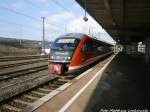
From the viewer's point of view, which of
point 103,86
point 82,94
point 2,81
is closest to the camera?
point 82,94

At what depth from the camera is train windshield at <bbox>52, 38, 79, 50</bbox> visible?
14605 millimetres

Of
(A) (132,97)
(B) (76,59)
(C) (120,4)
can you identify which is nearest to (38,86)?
(B) (76,59)

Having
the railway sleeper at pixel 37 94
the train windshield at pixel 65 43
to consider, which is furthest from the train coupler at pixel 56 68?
the railway sleeper at pixel 37 94

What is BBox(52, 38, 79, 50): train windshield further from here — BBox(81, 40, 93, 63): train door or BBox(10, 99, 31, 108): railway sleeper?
BBox(10, 99, 31, 108): railway sleeper

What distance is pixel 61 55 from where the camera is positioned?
14203mm

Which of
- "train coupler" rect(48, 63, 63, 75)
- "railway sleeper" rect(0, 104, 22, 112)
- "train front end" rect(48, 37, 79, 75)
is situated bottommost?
"railway sleeper" rect(0, 104, 22, 112)

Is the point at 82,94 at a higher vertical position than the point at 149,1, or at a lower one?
lower

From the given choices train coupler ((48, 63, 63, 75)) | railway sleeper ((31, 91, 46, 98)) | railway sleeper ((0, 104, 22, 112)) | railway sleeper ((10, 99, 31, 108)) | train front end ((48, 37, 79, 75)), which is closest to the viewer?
railway sleeper ((0, 104, 22, 112))

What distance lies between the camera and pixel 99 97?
27.8ft

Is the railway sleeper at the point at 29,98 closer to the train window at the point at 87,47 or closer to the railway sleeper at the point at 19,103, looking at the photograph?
the railway sleeper at the point at 19,103

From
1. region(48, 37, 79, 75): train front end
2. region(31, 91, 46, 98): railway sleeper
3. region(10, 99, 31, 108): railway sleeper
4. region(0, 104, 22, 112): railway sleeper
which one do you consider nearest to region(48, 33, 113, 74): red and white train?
region(48, 37, 79, 75): train front end

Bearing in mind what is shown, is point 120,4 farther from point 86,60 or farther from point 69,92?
point 69,92

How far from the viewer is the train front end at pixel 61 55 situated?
1391 centimetres

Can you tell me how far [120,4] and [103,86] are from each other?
331 inches
